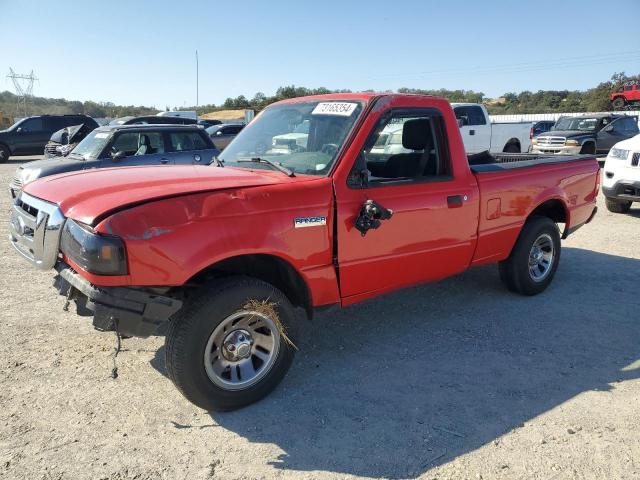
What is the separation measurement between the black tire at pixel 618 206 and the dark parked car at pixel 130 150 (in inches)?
304

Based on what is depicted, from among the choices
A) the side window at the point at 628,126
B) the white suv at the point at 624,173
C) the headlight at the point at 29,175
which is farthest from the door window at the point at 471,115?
the headlight at the point at 29,175

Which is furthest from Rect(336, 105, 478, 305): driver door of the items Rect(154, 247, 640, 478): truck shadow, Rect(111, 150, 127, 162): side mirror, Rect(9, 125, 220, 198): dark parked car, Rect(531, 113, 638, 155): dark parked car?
Rect(531, 113, 638, 155): dark parked car

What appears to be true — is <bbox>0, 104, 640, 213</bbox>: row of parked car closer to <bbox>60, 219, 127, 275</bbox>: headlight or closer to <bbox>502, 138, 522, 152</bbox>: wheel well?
<bbox>502, 138, 522, 152</bbox>: wheel well

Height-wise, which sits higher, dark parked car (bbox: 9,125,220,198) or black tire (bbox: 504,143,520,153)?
black tire (bbox: 504,143,520,153)

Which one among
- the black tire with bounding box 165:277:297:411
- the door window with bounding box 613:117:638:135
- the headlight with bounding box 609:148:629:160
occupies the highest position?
the door window with bounding box 613:117:638:135

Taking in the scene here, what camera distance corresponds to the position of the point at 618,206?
9.75 meters

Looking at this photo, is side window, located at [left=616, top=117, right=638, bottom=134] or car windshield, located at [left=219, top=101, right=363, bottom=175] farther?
side window, located at [left=616, top=117, right=638, bottom=134]

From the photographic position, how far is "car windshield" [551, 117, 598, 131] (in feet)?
61.8

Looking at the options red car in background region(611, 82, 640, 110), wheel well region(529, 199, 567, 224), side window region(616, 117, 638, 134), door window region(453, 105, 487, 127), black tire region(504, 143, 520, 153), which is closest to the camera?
wheel well region(529, 199, 567, 224)

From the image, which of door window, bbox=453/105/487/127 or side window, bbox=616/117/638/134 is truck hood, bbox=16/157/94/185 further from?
side window, bbox=616/117/638/134

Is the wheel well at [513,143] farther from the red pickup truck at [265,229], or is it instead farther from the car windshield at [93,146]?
the red pickup truck at [265,229]

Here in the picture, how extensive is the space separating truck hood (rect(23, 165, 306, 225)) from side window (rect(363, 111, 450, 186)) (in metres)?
1.05

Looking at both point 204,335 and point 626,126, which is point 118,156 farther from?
point 626,126

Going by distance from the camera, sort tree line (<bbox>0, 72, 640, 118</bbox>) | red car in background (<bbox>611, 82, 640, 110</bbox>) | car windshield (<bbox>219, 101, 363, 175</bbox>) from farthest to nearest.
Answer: tree line (<bbox>0, 72, 640, 118</bbox>), red car in background (<bbox>611, 82, 640, 110</bbox>), car windshield (<bbox>219, 101, 363, 175</bbox>)
